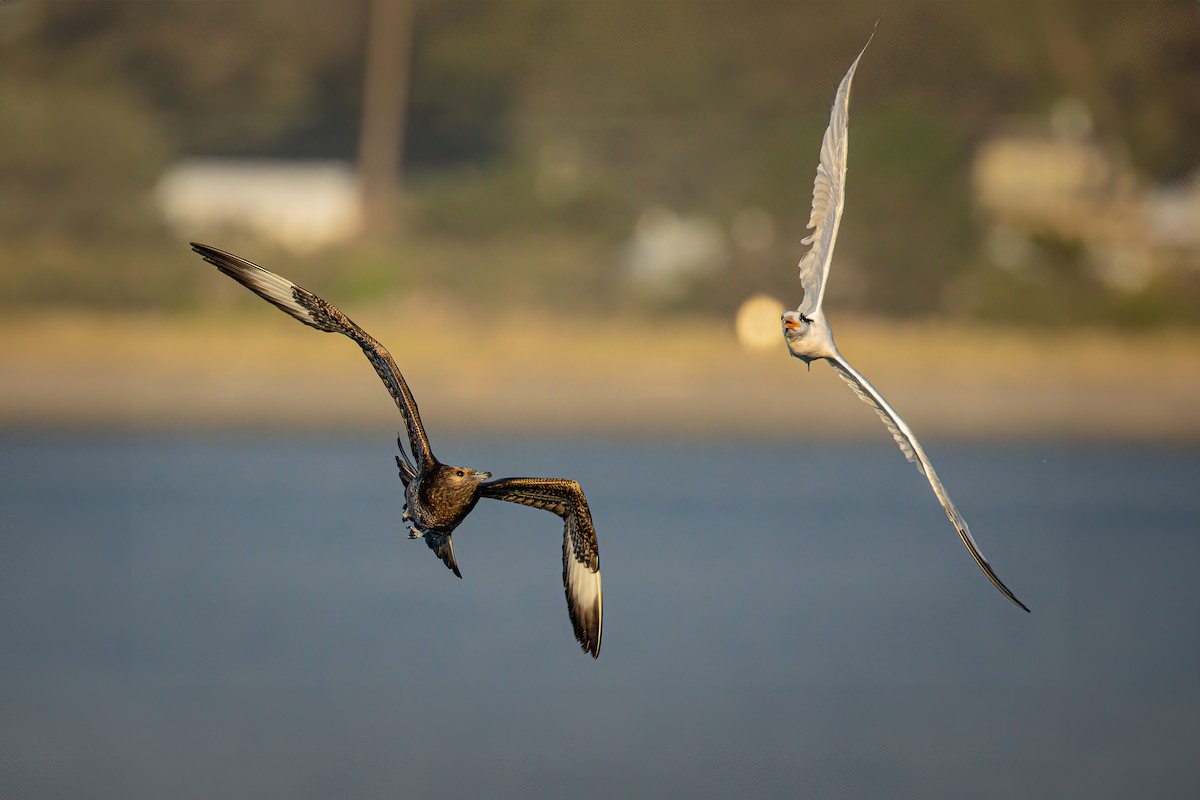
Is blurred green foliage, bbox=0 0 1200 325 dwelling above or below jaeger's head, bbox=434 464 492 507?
above

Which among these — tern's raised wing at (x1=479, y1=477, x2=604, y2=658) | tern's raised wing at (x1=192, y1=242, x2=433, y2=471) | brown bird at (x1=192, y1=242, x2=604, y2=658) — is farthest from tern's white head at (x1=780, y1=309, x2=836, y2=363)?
tern's raised wing at (x1=192, y1=242, x2=433, y2=471)

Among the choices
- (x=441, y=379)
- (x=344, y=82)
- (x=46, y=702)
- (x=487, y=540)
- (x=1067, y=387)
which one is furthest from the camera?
(x=344, y=82)

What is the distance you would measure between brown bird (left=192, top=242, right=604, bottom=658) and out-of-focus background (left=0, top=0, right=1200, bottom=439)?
1998 cm

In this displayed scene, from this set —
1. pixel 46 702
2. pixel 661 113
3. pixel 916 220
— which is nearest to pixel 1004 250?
pixel 916 220

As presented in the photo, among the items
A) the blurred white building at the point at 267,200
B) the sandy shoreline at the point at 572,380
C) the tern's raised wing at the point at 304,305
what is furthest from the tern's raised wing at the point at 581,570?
the blurred white building at the point at 267,200

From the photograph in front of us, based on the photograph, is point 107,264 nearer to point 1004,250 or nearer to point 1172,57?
point 1004,250

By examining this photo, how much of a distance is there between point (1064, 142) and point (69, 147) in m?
18.1

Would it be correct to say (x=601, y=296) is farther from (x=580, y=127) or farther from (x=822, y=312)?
(x=822, y=312)

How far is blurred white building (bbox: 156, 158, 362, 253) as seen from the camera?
106ft

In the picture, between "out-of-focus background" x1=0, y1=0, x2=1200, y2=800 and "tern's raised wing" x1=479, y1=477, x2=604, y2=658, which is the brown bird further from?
"out-of-focus background" x1=0, y1=0, x2=1200, y2=800

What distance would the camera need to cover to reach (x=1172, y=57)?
32875 mm

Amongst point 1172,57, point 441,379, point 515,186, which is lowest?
point 441,379

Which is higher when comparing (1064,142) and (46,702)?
(1064,142)

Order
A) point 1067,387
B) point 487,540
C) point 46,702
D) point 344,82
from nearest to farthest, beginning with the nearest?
1. point 46,702
2. point 487,540
3. point 1067,387
4. point 344,82
